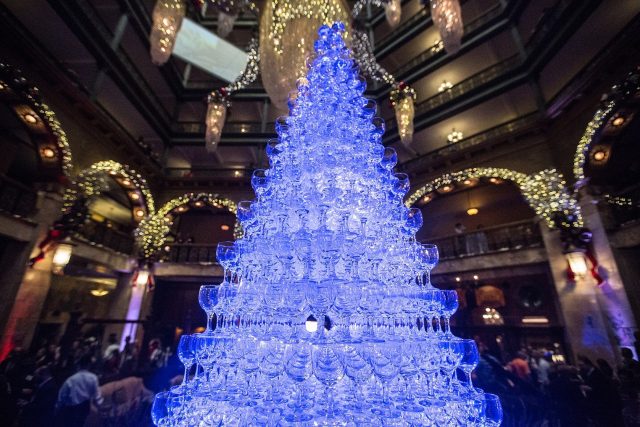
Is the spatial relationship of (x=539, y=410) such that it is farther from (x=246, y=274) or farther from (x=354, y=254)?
(x=246, y=274)

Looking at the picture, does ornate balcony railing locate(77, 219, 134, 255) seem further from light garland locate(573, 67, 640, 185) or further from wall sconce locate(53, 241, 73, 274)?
light garland locate(573, 67, 640, 185)

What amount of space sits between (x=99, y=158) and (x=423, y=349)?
11.1m

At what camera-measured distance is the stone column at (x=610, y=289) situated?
636cm

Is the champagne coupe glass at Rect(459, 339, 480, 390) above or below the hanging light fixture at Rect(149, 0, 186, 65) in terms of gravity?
below

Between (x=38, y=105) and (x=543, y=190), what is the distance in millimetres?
14102

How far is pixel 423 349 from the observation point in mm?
2605

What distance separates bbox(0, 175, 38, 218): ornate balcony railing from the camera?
6730 mm

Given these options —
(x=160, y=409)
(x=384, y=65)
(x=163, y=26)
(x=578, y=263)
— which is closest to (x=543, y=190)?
Result: (x=578, y=263)

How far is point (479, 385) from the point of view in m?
5.02

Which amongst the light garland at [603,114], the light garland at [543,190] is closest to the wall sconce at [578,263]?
the light garland at [543,190]

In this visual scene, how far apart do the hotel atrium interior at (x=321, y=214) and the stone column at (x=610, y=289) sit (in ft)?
0.15

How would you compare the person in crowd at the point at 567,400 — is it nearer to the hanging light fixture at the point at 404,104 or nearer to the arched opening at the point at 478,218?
the hanging light fixture at the point at 404,104

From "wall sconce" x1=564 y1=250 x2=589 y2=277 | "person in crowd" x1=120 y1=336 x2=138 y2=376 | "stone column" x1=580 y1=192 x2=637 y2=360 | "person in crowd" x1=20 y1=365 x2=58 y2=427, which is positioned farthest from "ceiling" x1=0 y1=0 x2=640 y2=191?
"person in crowd" x1=120 y1=336 x2=138 y2=376

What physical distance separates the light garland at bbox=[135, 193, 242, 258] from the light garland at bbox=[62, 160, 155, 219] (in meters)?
0.43
